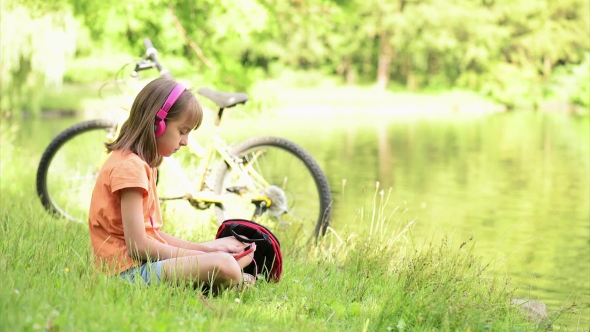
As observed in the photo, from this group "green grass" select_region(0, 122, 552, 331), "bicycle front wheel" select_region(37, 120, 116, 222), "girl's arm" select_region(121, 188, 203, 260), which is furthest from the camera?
"bicycle front wheel" select_region(37, 120, 116, 222)

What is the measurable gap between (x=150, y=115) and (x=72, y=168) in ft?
11.1

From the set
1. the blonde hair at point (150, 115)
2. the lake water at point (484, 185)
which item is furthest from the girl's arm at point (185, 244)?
the lake water at point (484, 185)

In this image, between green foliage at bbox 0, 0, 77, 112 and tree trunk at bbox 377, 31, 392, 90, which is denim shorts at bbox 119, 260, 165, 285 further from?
tree trunk at bbox 377, 31, 392, 90

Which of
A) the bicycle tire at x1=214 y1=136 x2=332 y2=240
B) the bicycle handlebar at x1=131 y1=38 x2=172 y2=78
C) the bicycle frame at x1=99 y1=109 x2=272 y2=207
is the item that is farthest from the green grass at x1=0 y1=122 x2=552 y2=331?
the bicycle handlebar at x1=131 y1=38 x2=172 y2=78

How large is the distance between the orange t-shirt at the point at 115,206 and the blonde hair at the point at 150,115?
0.05m

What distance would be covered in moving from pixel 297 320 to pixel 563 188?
9306mm

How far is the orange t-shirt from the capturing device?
A: 350 cm

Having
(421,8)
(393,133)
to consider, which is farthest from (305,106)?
(393,133)

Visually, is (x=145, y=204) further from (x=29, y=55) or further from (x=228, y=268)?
(x=29, y=55)

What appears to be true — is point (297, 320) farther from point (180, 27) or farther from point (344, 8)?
point (344, 8)

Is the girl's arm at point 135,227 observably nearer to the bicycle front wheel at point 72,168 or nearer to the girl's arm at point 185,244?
the girl's arm at point 185,244

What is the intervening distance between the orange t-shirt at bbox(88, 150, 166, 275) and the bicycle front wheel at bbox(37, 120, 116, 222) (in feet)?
7.79

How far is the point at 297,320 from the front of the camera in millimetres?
3391

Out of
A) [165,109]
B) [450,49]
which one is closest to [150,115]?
[165,109]
